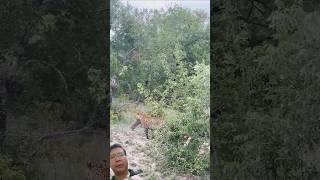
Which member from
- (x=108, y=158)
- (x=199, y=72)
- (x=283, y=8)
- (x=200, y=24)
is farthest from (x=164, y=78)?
(x=283, y=8)

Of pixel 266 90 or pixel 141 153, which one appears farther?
pixel 141 153

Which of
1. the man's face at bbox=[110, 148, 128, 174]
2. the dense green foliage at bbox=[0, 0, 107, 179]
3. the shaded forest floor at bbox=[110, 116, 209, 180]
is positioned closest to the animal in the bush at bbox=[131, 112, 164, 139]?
the shaded forest floor at bbox=[110, 116, 209, 180]

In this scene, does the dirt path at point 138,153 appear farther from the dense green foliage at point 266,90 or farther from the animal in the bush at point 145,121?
the dense green foliage at point 266,90

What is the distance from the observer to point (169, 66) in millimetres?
2309

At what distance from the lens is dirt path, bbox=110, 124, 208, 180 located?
7.67 feet

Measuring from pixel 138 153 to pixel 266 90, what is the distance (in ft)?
2.55

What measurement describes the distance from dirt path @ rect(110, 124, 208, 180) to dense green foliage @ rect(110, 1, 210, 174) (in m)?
0.11

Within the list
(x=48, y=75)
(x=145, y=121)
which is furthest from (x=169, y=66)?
(x=48, y=75)

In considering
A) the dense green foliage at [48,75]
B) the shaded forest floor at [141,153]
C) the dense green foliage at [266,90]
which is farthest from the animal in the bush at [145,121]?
the dense green foliage at [266,90]

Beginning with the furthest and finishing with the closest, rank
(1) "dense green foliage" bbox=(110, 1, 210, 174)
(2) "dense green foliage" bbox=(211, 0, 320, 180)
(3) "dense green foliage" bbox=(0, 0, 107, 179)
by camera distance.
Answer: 1. (1) "dense green foliage" bbox=(110, 1, 210, 174)
2. (3) "dense green foliage" bbox=(0, 0, 107, 179)
3. (2) "dense green foliage" bbox=(211, 0, 320, 180)

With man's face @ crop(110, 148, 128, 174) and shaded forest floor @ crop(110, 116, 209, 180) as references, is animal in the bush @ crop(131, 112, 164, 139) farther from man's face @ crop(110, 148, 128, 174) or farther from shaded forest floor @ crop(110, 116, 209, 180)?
man's face @ crop(110, 148, 128, 174)

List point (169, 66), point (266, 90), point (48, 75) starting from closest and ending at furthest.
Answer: point (266, 90) < point (48, 75) < point (169, 66)

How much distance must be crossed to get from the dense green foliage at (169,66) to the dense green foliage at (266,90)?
0.85 ft

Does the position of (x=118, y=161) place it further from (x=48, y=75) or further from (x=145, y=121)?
(x=48, y=75)
